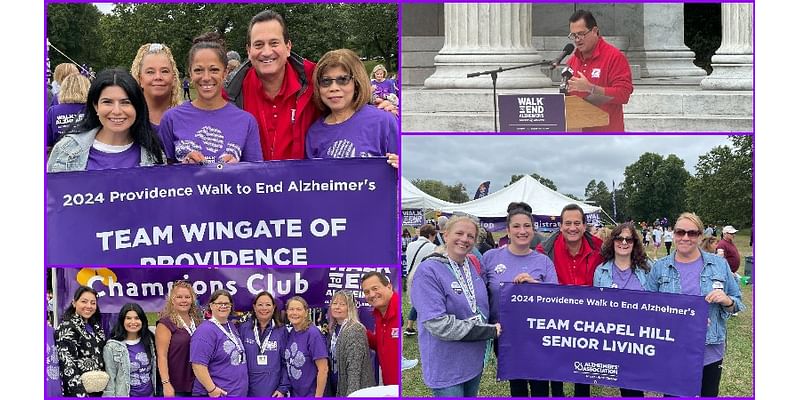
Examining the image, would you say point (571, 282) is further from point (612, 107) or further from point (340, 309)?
point (612, 107)

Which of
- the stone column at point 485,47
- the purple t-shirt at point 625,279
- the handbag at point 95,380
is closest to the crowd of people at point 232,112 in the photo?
the handbag at point 95,380

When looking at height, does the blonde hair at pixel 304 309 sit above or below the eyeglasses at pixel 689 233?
below

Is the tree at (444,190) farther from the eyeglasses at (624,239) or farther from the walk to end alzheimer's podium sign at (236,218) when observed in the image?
the eyeglasses at (624,239)

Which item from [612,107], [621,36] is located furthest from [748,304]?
[621,36]

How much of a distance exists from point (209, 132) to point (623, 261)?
117 inches

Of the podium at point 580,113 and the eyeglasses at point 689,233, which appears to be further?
the podium at point 580,113

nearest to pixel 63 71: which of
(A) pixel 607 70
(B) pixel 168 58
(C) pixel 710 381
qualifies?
(B) pixel 168 58

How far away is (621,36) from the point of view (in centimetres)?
1745

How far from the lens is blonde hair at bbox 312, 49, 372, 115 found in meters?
7.02

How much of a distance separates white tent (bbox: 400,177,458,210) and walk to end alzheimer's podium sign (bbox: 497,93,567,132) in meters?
2.48

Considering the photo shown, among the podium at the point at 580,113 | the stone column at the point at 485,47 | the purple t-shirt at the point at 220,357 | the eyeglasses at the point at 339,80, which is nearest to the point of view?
the eyeglasses at the point at 339,80

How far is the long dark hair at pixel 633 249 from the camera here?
7.45 m

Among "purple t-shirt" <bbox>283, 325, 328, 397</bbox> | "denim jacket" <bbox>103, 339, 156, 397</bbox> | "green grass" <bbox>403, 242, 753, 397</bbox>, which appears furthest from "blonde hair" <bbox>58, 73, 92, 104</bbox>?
"green grass" <bbox>403, 242, 753, 397</bbox>

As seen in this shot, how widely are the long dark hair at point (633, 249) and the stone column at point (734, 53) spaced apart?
6.78m
